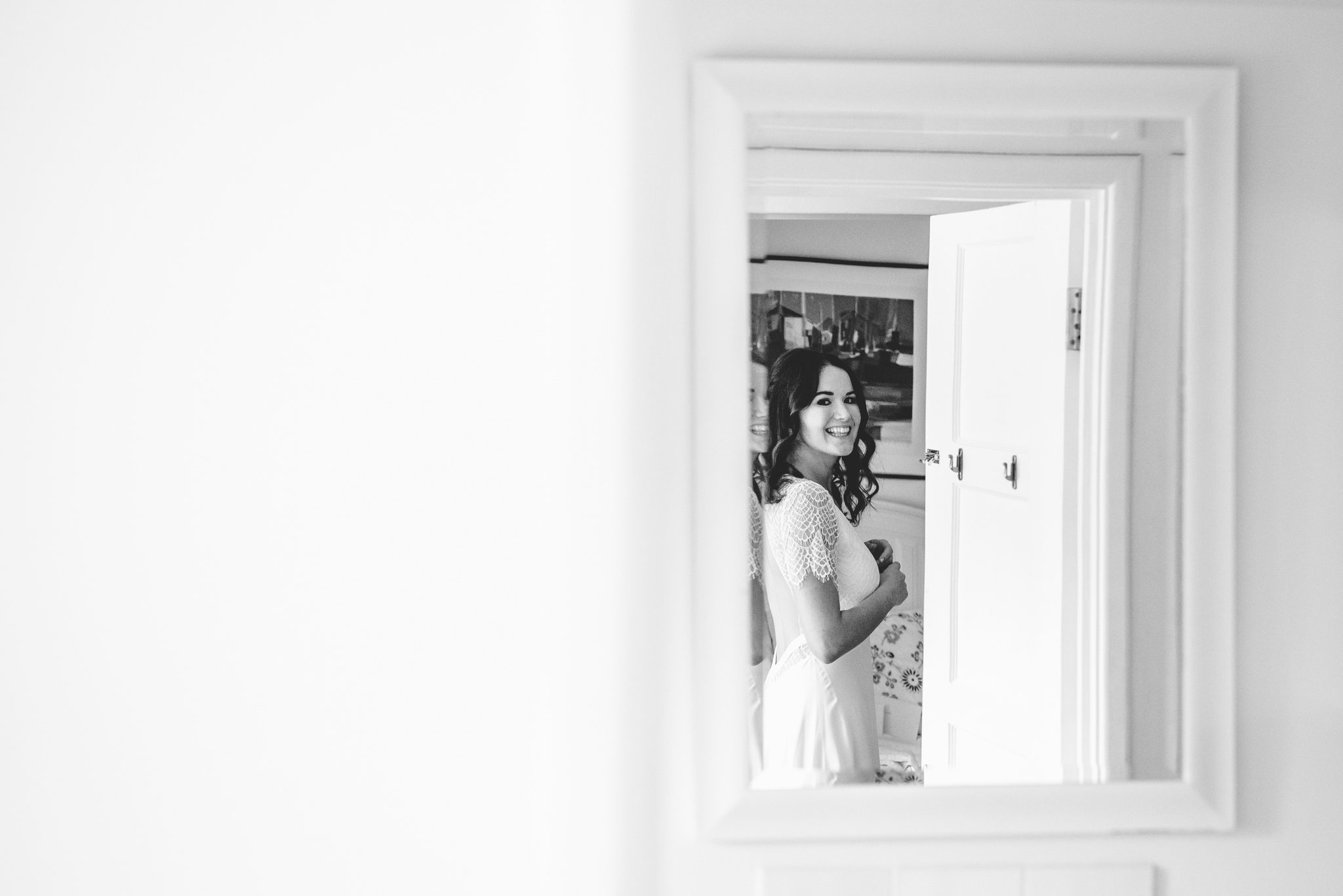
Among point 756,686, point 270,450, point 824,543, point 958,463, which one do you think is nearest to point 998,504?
point 958,463

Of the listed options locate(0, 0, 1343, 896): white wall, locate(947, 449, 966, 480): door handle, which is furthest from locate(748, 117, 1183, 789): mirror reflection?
locate(0, 0, 1343, 896): white wall

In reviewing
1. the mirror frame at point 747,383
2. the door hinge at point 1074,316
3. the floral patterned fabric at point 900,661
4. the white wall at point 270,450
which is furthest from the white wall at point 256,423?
the door hinge at point 1074,316

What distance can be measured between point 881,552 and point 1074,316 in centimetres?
26

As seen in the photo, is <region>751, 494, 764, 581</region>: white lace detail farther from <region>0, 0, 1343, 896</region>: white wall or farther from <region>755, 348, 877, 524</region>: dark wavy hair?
<region>0, 0, 1343, 896</region>: white wall

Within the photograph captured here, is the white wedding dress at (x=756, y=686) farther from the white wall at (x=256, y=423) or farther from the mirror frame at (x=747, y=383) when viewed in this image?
the white wall at (x=256, y=423)

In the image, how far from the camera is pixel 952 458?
821mm

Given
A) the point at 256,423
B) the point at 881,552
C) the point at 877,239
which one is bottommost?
the point at 881,552

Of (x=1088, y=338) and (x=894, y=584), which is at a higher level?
(x=1088, y=338)

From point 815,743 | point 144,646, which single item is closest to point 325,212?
point 144,646

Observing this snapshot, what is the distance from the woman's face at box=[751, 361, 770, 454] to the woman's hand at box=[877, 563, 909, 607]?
15 centimetres

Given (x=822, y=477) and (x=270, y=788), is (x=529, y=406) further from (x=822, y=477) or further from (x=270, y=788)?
(x=270, y=788)

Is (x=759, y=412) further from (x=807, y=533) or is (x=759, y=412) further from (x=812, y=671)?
(x=812, y=671)

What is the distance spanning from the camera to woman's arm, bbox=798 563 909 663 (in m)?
0.82

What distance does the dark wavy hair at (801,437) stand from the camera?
811 mm
